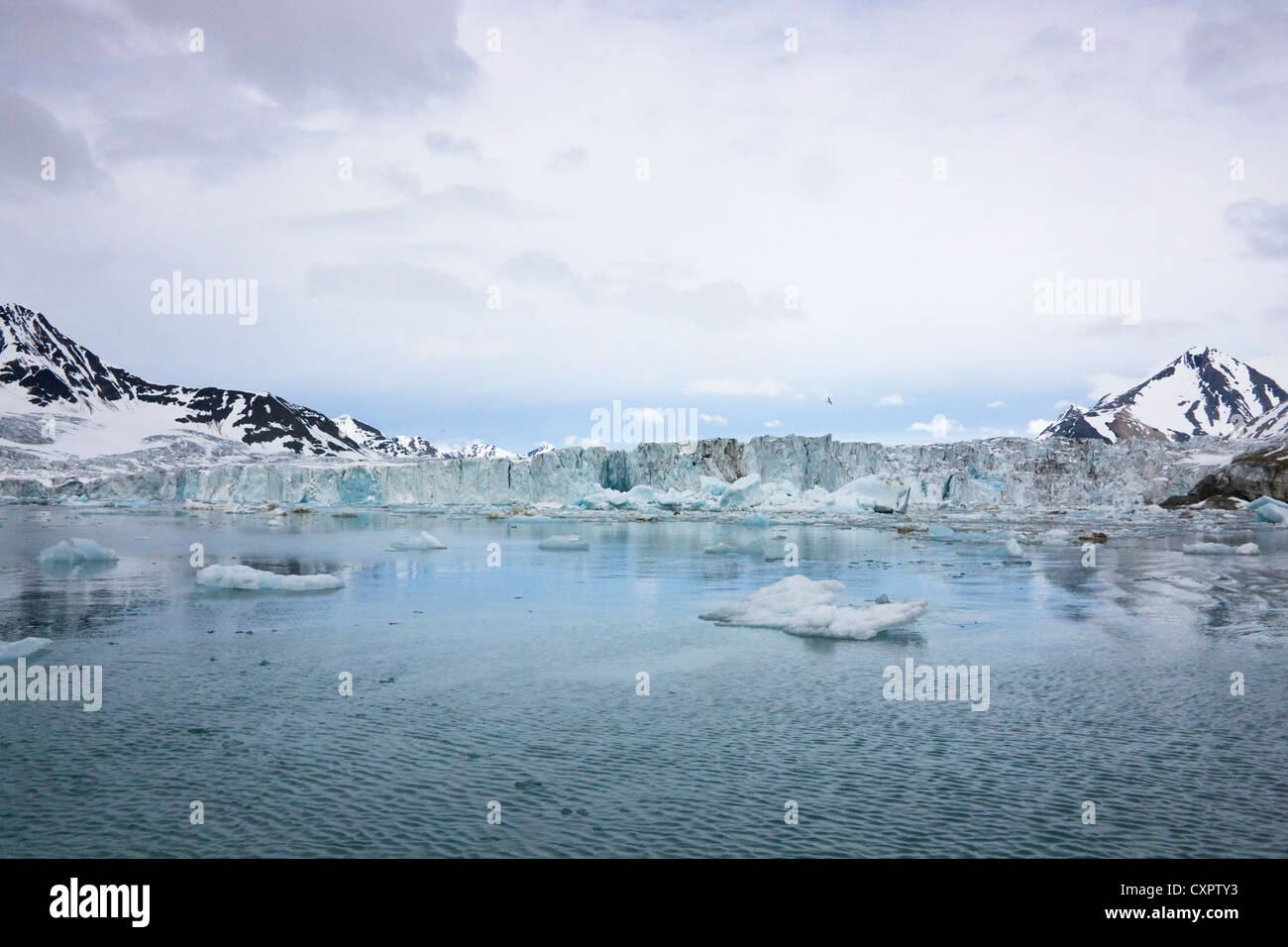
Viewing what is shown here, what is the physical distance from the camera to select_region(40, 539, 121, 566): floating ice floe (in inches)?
774

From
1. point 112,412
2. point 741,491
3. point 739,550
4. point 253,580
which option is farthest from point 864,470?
point 112,412

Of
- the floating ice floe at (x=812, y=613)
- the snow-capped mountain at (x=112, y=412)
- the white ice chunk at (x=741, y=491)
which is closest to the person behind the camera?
the floating ice floe at (x=812, y=613)

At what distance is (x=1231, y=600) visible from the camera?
14.3 m

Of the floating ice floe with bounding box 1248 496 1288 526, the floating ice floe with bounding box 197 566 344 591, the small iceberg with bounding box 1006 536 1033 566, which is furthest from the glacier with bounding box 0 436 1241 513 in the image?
the floating ice floe with bounding box 197 566 344 591

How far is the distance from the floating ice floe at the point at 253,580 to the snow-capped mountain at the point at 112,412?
413ft

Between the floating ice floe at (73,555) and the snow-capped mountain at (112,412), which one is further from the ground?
the snow-capped mountain at (112,412)

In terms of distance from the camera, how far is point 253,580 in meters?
15.2

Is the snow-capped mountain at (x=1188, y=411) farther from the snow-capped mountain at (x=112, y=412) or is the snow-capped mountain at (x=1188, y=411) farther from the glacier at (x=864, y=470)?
the snow-capped mountain at (x=112, y=412)

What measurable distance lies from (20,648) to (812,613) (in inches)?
377

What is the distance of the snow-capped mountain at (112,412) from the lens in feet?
426

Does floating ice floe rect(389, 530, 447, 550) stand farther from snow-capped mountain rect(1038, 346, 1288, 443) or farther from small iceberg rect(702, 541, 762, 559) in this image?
snow-capped mountain rect(1038, 346, 1288, 443)

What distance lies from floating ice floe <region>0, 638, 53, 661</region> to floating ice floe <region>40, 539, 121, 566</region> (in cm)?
1215
